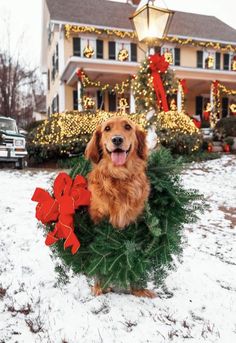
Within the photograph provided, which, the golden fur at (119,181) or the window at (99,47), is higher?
the window at (99,47)

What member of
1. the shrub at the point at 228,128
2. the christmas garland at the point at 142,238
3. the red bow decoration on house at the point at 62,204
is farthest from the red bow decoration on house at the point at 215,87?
the red bow decoration on house at the point at 62,204

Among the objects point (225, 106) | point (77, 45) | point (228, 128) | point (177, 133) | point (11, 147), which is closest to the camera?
point (11, 147)

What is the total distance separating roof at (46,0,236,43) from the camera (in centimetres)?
1952

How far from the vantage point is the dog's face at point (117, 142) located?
8.58 feet

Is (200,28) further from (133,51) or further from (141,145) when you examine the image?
(141,145)

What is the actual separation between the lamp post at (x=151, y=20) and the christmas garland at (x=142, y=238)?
6.00 meters

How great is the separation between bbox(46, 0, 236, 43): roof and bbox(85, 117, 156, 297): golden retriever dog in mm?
18016

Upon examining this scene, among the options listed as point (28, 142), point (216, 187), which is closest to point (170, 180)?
point (216, 187)

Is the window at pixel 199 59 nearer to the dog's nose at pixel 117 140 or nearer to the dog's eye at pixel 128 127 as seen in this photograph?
the dog's eye at pixel 128 127

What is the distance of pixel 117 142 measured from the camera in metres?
2.60

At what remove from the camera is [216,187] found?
8688mm

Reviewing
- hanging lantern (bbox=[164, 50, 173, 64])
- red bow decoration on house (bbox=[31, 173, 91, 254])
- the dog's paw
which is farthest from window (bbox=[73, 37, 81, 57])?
the dog's paw

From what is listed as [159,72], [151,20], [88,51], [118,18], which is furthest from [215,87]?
[151,20]

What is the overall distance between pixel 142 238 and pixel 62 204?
0.69 metres
